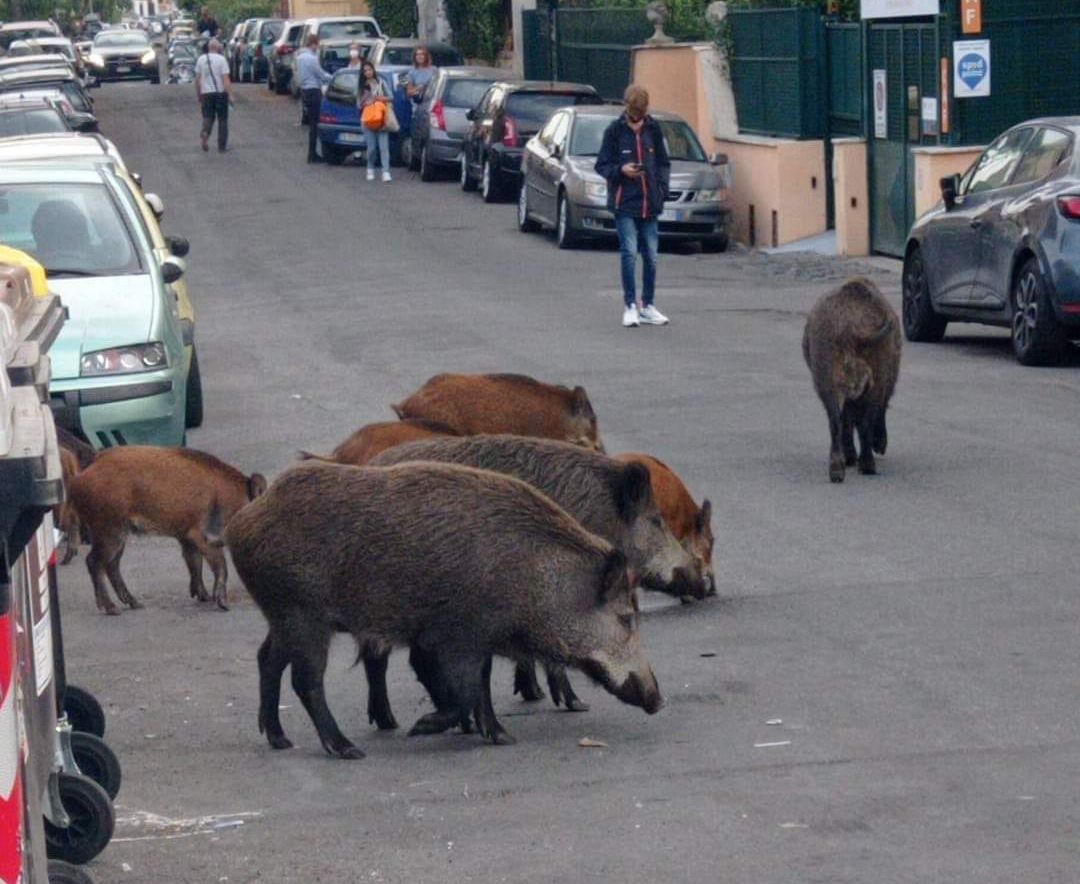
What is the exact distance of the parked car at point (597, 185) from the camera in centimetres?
2472

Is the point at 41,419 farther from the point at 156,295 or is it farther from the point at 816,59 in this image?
the point at 816,59

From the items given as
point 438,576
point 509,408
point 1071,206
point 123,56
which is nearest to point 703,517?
point 509,408

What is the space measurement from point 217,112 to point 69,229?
27.0 meters

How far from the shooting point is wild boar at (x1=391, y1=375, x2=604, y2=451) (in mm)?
9516

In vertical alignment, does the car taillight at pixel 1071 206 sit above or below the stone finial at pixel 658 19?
below

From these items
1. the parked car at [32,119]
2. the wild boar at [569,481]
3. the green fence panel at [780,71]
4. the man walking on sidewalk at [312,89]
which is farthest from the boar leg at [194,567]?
the man walking on sidewalk at [312,89]

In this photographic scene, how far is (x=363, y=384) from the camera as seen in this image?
49.5ft

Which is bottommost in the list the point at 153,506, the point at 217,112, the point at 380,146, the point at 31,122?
the point at 153,506

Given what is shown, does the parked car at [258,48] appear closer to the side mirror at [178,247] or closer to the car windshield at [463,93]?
the car windshield at [463,93]

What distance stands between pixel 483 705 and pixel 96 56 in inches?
2344

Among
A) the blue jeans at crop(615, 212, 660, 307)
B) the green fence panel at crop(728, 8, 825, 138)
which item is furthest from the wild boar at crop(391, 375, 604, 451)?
the green fence panel at crop(728, 8, 825, 138)

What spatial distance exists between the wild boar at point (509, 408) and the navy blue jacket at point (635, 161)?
28.9 ft

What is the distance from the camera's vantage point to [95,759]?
629 centimetres

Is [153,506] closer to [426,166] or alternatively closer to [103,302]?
[103,302]
